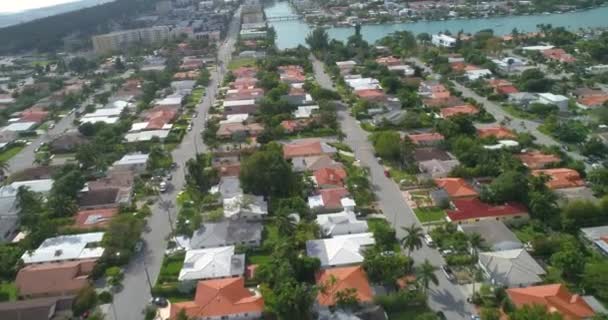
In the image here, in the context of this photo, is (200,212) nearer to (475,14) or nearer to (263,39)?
(263,39)

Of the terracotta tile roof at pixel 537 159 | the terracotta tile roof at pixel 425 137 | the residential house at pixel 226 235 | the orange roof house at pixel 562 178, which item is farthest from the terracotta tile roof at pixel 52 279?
the terracotta tile roof at pixel 537 159

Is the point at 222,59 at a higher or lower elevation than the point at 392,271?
higher

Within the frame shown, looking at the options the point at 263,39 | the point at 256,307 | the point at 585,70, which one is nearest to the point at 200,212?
the point at 256,307

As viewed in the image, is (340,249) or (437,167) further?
(437,167)

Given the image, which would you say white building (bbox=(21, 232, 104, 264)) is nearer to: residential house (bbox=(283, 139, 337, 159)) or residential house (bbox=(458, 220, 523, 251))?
residential house (bbox=(283, 139, 337, 159))

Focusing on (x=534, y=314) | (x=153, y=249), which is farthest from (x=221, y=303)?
(x=534, y=314)

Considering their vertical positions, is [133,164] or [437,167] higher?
[133,164]

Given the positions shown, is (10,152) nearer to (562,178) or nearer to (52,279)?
(52,279)
